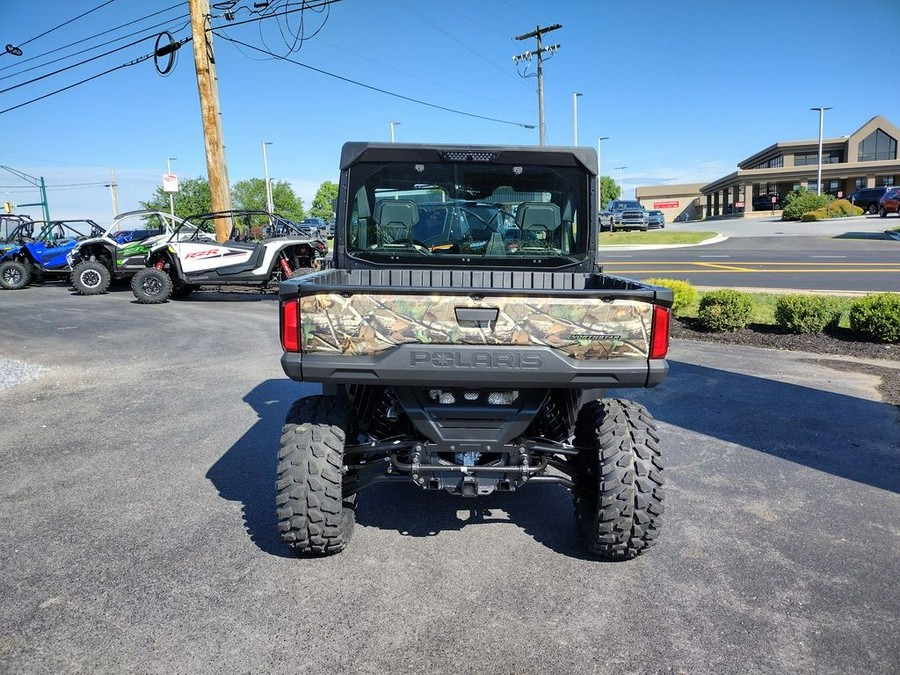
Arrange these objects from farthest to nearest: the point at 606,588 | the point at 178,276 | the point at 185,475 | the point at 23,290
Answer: the point at 23,290
the point at 178,276
the point at 185,475
the point at 606,588

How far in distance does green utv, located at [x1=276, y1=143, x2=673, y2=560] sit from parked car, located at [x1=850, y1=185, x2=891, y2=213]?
49.1 metres

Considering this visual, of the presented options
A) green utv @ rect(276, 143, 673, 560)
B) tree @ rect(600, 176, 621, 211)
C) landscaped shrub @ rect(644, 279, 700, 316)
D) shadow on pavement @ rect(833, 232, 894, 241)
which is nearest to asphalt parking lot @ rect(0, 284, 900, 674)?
green utv @ rect(276, 143, 673, 560)

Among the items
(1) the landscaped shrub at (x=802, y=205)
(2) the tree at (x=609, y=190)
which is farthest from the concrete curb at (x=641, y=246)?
(2) the tree at (x=609, y=190)

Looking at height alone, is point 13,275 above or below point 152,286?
above

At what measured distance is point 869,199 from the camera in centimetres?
4562

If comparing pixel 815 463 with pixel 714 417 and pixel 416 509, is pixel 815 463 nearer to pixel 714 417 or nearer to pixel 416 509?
pixel 714 417

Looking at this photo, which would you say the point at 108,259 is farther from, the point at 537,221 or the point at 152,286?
the point at 537,221

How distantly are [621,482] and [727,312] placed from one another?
7.39m

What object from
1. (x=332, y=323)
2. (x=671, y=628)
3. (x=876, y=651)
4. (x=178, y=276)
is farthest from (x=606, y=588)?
(x=178, y=276)

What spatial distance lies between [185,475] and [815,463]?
4.70 metres

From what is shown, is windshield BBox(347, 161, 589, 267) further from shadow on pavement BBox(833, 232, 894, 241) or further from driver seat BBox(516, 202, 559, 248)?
shadow on pavement BBox(833, 232, 894, 241)

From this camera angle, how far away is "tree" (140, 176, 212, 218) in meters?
67.1

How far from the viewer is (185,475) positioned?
488 centimetres

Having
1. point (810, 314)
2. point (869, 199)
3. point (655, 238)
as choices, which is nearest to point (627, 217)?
point (655, 238)
